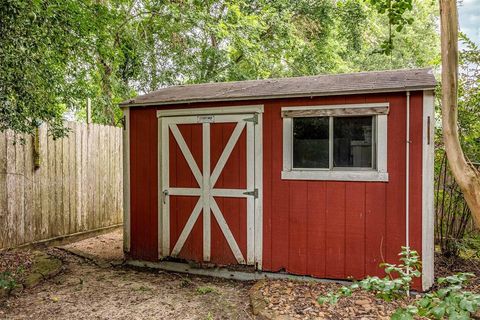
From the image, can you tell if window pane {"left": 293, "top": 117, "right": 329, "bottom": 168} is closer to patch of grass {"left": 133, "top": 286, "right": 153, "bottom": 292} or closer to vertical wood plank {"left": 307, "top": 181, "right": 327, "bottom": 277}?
vertical wood plank {"left": 307, "top": 181, "right": 327, "bottom": 277}

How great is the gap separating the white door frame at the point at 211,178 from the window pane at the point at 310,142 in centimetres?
47

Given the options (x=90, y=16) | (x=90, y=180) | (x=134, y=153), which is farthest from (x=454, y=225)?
(x=90, y=16)

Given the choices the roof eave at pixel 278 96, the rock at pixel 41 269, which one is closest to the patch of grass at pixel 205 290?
the rock at pixel 41 269

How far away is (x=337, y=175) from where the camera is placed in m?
4.22

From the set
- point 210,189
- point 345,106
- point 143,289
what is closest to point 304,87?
point 345,106

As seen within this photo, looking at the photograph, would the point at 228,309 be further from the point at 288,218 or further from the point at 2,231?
the point at 2,231

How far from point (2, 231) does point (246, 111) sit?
380 cm

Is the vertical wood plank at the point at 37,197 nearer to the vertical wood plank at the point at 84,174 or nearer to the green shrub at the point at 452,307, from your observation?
the vertical wood plank at the point at 84,174

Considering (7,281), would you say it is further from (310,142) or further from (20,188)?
(310,142)

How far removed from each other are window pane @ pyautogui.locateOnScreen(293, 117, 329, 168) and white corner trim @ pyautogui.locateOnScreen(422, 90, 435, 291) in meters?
1.02

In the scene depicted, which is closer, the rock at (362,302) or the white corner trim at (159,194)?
the rock at (362,302)

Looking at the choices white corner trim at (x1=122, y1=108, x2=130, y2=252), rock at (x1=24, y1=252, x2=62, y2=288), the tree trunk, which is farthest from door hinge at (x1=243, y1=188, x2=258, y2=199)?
rock at (x1=24, y1=252, x2=62, y2=288)

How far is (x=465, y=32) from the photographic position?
4746 millimetres

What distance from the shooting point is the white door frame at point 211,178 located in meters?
4.62
